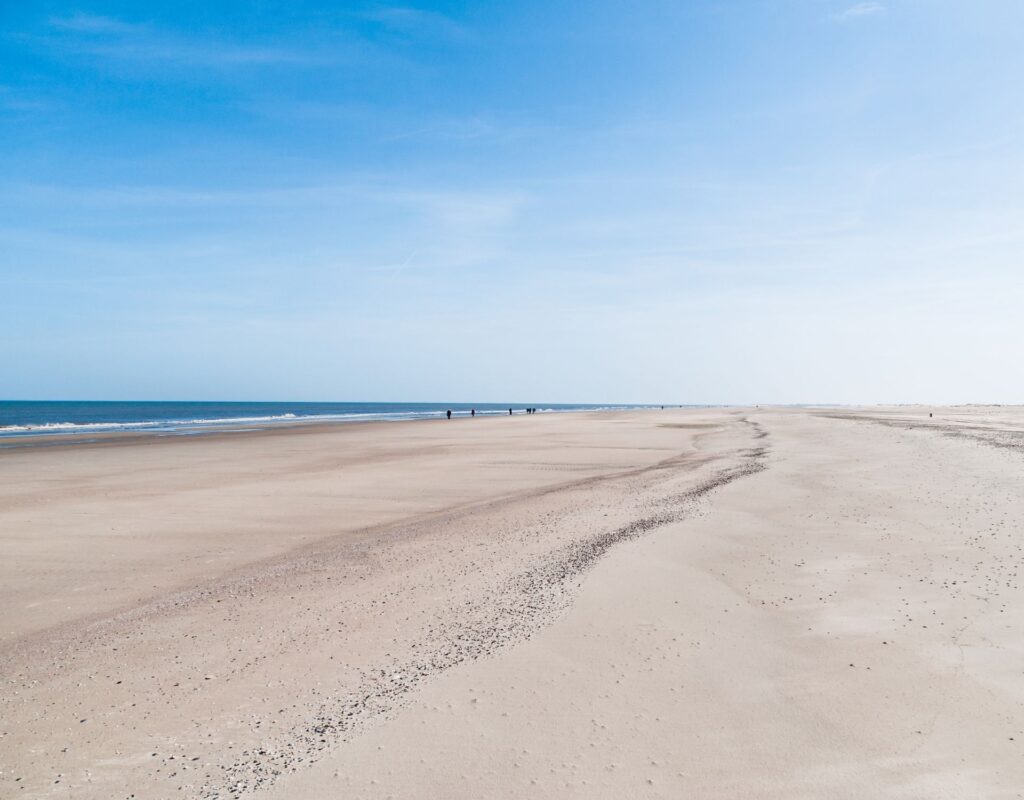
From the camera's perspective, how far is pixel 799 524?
12094 mm

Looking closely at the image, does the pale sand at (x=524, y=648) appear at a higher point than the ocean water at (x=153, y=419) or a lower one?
lower

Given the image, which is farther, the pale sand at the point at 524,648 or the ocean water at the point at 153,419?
the ocean water at the point at 153,419

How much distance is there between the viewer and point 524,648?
6719 mm

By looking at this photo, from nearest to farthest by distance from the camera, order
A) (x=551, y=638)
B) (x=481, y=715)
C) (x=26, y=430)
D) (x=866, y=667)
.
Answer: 1. (x=481, y=715)
2. (x=866, y=667)
3. (x=551, y=638)
4. (x=26, y=430)

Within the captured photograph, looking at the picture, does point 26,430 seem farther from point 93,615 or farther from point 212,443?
point 93,615

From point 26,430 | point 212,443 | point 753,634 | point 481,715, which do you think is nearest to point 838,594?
point 753,634

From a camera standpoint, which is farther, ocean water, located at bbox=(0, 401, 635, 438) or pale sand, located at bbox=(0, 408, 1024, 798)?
ocean water, located at bbox=(0, 401, 635, 438)

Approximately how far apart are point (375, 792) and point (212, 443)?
3790 centimetres

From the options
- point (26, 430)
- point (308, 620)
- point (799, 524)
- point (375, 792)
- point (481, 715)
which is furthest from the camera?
point (26, 430)

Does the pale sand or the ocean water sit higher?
the ocean water

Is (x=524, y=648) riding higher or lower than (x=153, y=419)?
lower

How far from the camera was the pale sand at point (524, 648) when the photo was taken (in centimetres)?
464

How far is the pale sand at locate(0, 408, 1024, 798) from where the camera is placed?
464 centimetres

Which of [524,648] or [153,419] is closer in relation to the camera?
[524,648]
